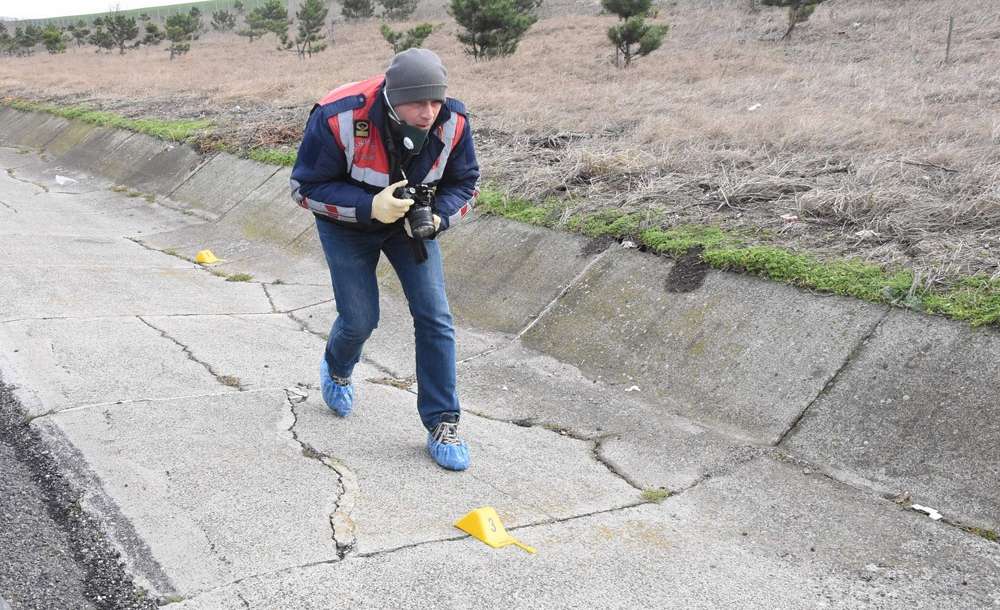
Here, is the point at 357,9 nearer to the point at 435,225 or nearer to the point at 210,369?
the point at 210,369

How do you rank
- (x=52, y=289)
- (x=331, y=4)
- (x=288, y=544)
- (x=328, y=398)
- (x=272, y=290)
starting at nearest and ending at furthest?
(x=288, y=544) < (x=328, y=398) < (x=52, y=289) < (x=272, y=290) < (x=331, y=4)

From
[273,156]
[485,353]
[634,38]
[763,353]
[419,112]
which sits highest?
[419,112]

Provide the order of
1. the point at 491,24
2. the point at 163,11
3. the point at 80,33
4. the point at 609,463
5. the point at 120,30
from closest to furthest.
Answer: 1. the point at 609,463
2. the point at 491,24
3. the point at 120,30
4. the point at 80,33
5. the point at 163,11

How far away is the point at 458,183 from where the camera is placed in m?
3.85

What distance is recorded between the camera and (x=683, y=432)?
454 centimetres

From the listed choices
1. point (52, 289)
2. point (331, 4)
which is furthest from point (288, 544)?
point (331, 4)

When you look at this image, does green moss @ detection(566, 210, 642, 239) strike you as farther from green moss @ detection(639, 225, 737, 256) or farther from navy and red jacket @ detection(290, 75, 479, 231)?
navy and red jacket @ detection(290, 75, 479, 231)

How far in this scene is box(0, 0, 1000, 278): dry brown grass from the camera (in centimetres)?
571

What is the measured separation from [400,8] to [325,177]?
50575mm

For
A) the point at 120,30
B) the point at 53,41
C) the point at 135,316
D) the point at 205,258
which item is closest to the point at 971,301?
the point at 135,316

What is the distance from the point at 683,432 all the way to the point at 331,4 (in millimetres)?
66053

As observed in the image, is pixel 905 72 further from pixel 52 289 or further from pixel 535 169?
pixel 52 289

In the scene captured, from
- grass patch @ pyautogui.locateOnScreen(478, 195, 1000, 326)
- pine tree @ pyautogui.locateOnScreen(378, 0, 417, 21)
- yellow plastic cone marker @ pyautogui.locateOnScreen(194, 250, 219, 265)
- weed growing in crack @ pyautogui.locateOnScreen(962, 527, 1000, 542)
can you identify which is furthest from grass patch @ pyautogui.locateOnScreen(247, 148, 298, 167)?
pine tree @ pyautogui.locateOnScreen(378, 0, 417, 21)

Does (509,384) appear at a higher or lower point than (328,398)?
lower
